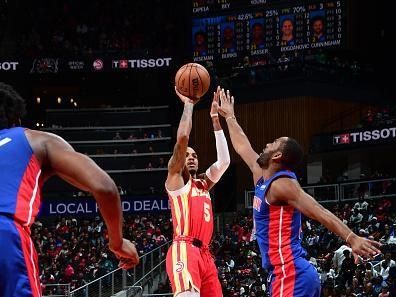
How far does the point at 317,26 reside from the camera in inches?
857

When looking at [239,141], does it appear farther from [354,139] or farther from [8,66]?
[8,66]

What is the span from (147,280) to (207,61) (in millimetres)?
7506

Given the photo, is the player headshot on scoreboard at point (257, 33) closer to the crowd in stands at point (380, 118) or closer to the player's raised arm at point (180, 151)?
the crowd in stands at point (380, 118)

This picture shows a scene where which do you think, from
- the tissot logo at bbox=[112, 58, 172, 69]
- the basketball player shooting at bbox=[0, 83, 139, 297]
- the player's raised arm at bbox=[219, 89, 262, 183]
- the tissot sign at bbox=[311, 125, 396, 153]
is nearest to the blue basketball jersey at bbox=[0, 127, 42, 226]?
the basketball player shooting at bbox=[0, 83, 139, 297]

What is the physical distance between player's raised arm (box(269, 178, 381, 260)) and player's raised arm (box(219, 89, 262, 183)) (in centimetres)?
88

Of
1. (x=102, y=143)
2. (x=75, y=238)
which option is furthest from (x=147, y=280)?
(x=102, y=143)

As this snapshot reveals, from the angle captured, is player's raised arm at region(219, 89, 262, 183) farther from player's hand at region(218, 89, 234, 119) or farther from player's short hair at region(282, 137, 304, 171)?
player's short hair at region(282, 137, 304, 171)

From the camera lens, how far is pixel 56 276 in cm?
1991

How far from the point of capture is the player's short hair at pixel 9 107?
10.4 feet

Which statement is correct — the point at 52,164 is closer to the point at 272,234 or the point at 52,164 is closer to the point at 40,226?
the point at 272,234

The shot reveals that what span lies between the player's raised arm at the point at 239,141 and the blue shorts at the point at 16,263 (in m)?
3.36

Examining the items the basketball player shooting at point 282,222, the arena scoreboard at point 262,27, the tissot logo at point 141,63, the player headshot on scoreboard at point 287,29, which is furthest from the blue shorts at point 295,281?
the tissot logo at point 141,63

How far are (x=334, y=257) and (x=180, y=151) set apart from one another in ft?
29.9

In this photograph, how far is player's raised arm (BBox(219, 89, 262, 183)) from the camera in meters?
6.69
